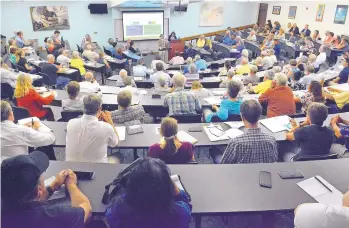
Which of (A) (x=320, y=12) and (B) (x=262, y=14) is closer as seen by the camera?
(A) (x=320, y=12)

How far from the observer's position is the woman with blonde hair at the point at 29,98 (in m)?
4.23

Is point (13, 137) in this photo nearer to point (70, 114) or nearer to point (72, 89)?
point (70, 114)

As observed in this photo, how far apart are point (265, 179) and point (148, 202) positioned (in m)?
1.19

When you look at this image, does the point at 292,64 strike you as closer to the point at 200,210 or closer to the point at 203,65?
the point at 203,65

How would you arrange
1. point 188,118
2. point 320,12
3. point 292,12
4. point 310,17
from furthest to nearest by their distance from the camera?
point 292,12, point 310,17, point 320,12, point 188,118

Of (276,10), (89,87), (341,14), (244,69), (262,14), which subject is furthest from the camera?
(262,14)

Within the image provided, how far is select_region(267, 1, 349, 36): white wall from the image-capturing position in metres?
11.7

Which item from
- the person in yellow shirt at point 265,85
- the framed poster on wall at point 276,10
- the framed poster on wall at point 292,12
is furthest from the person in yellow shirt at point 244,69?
the framed poster on wall at point 276,10

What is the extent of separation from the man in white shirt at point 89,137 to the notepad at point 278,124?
6.29 ft

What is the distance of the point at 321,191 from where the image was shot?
2.21 metres

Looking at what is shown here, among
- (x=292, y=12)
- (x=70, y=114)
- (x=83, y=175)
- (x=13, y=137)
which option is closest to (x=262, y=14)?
(x=292, y=12)

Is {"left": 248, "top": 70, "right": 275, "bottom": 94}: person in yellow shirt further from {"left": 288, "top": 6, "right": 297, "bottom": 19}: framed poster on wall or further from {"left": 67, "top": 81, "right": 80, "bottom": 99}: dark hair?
{"left": 288, "top": 6, "right": 297, "bottom": 19}: framed poster on wall

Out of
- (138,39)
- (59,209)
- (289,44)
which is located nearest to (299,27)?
(289,44)

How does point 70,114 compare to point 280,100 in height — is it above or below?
below
